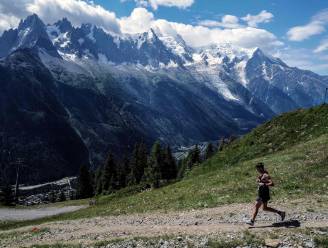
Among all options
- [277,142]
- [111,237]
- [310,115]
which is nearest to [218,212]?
[111,237]

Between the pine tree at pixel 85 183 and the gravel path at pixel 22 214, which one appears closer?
the gravel path at pixel 22 214

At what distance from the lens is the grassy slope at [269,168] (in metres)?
36.8

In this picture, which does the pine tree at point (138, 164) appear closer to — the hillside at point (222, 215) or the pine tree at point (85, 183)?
the pine tree at point (85, 183)

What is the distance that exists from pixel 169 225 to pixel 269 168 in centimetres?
1796

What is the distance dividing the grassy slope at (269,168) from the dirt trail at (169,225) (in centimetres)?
339

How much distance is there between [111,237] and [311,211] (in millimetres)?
11872

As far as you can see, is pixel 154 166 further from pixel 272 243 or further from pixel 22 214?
pixel 272 243

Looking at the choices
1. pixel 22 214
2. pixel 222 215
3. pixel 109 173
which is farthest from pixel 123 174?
pixel 222 215

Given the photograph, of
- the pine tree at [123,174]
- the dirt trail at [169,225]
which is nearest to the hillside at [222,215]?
the dirt trail at [169,225]

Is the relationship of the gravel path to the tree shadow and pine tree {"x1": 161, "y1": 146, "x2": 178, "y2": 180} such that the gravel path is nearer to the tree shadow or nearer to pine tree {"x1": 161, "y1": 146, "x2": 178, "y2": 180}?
the tree shadow

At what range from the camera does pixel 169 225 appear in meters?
29.3

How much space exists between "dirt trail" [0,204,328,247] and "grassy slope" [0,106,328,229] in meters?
3.39

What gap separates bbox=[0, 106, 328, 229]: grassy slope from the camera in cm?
3678

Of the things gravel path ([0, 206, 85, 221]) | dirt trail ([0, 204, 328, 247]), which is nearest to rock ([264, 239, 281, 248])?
dirt trail ([0, 204, 328, 247])
